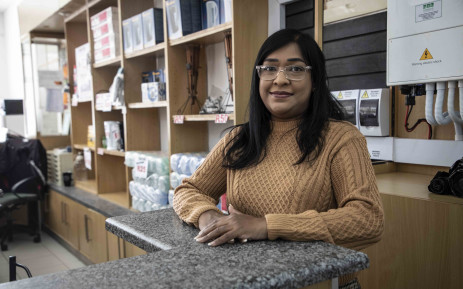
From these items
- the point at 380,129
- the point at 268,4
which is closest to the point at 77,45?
the point at 268,4

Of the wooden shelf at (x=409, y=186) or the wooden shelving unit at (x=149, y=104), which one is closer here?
the wooden shelf at (x=409, y=186)

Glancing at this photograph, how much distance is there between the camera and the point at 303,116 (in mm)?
1452

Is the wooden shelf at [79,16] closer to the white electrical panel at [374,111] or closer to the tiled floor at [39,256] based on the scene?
the tiled floor at [39,256]

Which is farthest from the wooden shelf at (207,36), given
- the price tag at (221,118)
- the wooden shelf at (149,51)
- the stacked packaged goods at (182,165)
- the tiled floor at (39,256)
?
the tiled floor at (39,256)

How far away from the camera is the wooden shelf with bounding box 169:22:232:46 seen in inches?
96.5

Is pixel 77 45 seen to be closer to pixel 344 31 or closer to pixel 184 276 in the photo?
pixel 344 31

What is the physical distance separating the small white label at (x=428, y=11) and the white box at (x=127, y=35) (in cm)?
223

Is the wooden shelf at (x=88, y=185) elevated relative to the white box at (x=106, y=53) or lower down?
lower down

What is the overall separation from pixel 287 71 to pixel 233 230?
0.58 metres

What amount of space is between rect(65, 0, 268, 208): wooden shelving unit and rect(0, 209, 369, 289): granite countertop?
1.40 meters

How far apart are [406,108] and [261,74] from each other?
1.22 meters

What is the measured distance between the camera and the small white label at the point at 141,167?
3228mm

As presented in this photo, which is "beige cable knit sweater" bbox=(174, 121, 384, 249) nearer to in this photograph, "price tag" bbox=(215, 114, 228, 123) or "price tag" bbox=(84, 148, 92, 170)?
"price tag" bbox=(215, 114, 228, 123)

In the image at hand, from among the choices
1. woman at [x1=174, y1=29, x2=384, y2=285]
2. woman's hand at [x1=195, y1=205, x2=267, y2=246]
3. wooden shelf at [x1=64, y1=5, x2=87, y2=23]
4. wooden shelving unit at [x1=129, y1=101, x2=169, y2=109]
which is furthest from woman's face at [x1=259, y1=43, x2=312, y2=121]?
wooden shelf at [x1=64, y1=5, x2=87, y2=23]
